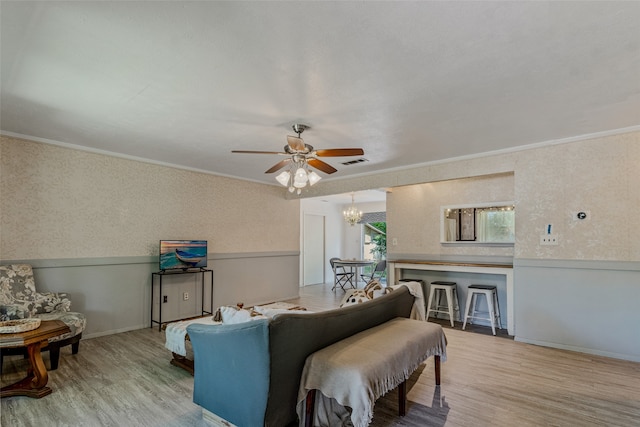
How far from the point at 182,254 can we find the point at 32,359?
224 cm

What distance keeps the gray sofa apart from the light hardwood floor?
39cm

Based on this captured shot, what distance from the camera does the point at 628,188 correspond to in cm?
337

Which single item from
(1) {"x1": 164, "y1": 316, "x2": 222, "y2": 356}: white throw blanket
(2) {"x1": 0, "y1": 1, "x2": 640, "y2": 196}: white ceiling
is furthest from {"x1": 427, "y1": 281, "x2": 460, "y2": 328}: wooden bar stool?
(1) {"x1": 164, "y1": 316, "x2": 222, "y2": 356}: white throw blanket

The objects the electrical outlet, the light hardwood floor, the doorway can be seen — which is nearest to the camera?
the light hardwood floor

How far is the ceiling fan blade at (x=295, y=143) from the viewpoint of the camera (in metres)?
2.84

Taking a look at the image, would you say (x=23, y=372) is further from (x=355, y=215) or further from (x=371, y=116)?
(x=355, y=215)

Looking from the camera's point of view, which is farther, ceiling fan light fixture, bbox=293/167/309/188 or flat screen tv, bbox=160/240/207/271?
flat screen tv, bbox=160/240/207/271

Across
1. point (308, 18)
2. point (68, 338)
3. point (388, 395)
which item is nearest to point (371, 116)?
point (308, 18)

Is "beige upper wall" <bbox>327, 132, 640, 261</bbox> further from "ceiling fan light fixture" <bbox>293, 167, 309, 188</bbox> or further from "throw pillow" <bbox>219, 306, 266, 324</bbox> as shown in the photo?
"throw pillow" <bbox>219, 306, 266, 324</bbox>

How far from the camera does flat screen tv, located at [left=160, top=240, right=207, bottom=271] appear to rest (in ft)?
15.1

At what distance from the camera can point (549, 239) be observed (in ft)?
12.4

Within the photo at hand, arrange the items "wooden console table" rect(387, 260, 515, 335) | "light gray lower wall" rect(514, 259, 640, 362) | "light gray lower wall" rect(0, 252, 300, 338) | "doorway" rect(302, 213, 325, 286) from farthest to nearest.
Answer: "doorway" rect(302, 213, 325, 286) → "wooden console table" rect(387, 260, 515, 335) → "light gray lower wall" rect(0, 252, 300, 338) → "light gray lower wall" rect(514, 259, 640, 362)

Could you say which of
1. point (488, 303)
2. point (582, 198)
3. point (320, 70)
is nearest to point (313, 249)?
point (488, 303)

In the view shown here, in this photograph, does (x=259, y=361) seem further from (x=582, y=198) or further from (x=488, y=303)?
(x=582, y=198)
